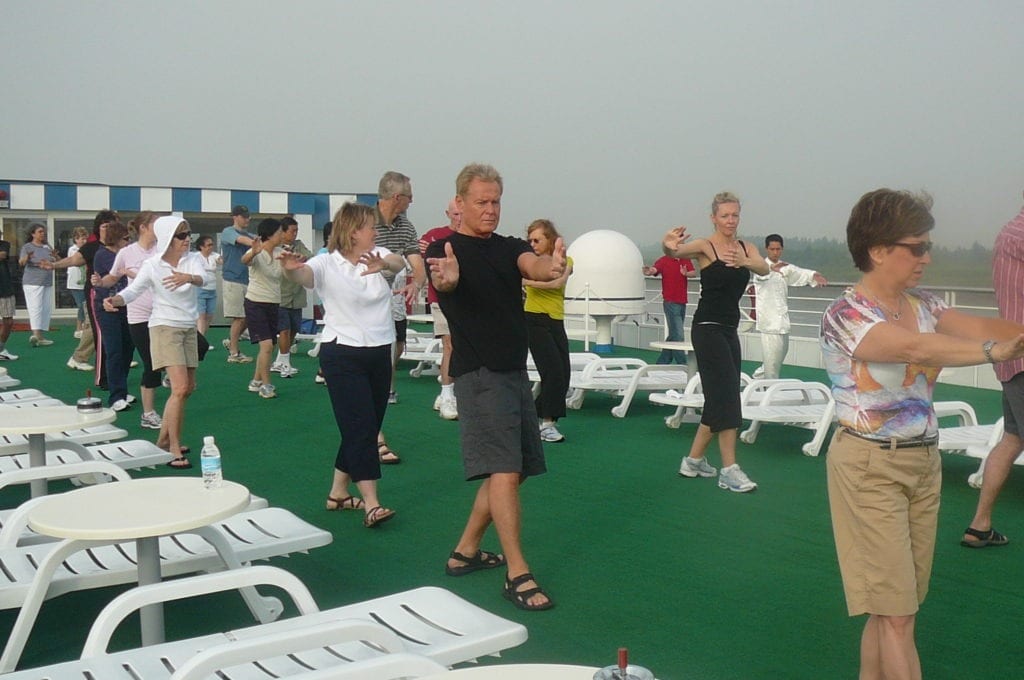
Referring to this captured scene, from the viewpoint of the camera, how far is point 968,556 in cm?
507

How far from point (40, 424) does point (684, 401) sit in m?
4.87

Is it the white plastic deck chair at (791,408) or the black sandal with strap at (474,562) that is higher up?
the white plastic deck chair at (791,408)

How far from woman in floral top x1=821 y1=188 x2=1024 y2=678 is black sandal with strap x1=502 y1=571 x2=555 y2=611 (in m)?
1.55

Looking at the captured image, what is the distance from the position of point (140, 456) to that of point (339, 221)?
170 cm

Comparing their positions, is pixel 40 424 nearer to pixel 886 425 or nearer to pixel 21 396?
pixel 21 396

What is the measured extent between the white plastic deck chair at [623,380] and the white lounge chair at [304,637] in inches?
251

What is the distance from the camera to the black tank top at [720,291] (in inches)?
246

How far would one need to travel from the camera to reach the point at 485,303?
438 cm

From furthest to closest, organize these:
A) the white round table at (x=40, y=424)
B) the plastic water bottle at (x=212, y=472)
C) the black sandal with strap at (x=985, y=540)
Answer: the black sandal with strap at (x=985, y=540)
the white round table at (x=40, y=424)
the plastic water bottle at (x=212, y=472)

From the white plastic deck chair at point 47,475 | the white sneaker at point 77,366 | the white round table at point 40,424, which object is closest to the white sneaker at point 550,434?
the white round table at point 40,424

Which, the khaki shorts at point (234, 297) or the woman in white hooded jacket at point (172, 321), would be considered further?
the khaki shorts at point (234, 297)

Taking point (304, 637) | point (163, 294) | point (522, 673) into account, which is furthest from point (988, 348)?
point (163, 294)

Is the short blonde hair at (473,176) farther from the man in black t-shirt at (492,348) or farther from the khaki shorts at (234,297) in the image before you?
the khaki shorts at (234,297)

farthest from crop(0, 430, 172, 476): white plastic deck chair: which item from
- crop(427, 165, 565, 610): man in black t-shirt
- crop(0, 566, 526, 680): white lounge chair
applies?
crop(0, 566, 526, 680): white lounge chair
